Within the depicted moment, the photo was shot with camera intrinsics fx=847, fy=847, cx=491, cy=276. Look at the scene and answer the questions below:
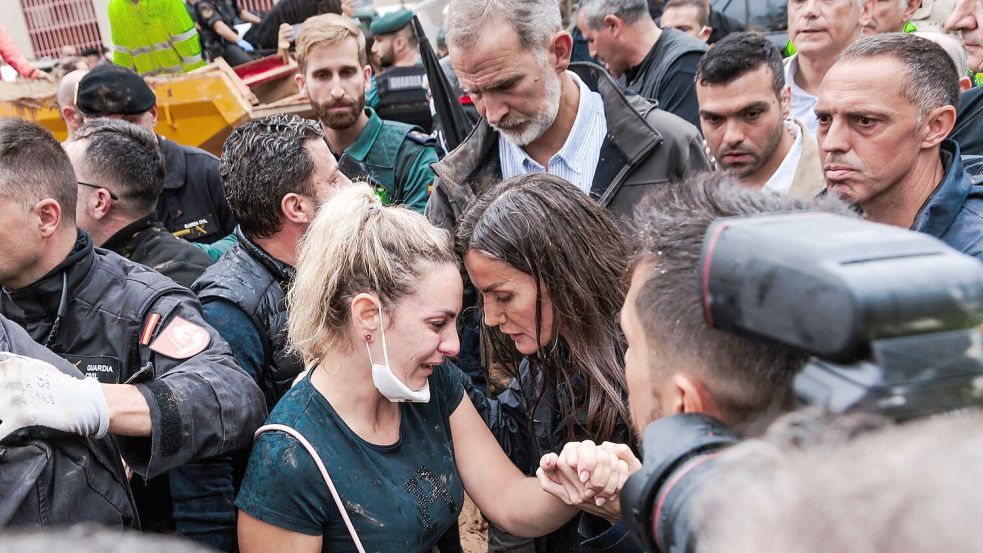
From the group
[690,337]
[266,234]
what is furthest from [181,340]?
[690,337]

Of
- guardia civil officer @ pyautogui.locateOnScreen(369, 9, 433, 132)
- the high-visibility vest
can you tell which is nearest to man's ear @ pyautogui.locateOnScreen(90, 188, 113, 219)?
guardia civil officer @ pyautogui.locateOnScreen(369, 9, 433, 132)

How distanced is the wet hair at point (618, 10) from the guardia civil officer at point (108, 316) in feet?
12.2

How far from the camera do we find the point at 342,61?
15.2ft

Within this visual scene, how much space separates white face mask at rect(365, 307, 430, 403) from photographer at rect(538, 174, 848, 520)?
91 centimetres

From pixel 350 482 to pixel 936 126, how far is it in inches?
79.7

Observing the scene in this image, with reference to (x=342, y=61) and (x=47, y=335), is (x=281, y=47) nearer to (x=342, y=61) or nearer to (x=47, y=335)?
(x=342, y=61)

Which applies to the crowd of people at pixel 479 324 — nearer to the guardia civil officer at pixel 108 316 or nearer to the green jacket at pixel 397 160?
the guardia civil officer at pixel 108 316

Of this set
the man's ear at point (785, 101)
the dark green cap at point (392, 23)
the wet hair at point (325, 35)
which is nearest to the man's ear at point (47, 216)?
the wet hair at point (325, 35)

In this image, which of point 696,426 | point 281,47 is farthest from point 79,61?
point 696,426

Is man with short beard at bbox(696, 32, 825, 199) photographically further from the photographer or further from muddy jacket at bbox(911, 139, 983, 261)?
the photographer

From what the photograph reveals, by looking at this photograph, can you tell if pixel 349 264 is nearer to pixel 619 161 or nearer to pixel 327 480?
pixel 327 480

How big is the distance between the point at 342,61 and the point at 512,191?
2.48 m

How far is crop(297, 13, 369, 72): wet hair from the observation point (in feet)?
15.3

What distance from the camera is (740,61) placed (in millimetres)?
3574
